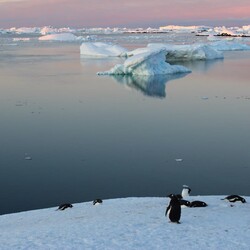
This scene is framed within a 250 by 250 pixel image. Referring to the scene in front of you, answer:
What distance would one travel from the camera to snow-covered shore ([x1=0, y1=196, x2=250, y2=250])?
17.3 feet

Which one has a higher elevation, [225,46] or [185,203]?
[185,203]

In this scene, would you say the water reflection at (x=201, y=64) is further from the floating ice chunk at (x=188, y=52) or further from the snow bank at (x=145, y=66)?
the snow bank at (x=145, y=66)

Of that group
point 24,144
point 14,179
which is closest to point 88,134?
point 24,144

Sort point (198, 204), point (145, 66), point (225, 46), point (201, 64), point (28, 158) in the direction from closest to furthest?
point (198, 204) < point (28, 158) < point (145, 66) < point (201, 64) < point (225, 46)

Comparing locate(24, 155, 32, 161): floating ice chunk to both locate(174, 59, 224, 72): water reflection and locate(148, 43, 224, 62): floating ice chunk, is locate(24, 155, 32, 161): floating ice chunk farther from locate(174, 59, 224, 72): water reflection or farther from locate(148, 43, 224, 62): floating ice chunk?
locate(148, 43, 224, 62): floating ice chunk

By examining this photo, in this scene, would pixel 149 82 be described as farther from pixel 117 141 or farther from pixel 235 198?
pixel 235 198

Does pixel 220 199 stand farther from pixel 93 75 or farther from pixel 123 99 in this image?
pixel 93 75

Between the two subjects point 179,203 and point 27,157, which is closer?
point 179,203

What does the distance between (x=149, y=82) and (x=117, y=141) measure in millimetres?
12300

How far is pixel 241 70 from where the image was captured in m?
28.9

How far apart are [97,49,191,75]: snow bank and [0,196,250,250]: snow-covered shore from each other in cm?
1753

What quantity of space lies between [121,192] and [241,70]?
22.1 meters

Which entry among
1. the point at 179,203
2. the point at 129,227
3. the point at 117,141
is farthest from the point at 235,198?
the point at 117,141

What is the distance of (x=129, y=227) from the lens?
5.88m
